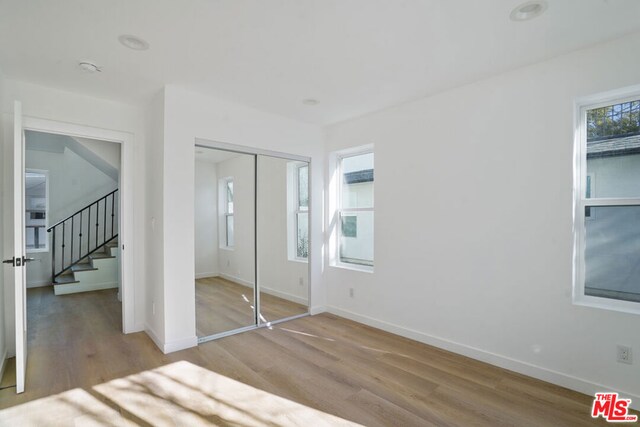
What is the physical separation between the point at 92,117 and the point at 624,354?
5.18 m

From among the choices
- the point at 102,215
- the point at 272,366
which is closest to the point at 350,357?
the point at 272,366

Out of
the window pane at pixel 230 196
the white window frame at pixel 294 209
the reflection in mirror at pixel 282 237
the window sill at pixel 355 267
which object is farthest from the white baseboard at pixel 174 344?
the window sill at pixel 355 267

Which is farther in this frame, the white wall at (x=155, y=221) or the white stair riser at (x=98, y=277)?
the white stair riser at (x=98, y=277)

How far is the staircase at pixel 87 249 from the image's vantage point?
595 centimetres

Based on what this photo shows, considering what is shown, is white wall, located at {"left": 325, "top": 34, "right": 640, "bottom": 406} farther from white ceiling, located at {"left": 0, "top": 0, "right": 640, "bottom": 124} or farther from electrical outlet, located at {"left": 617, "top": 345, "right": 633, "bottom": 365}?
white ceiling, located at {"left": 0, "top": 0, "right": 640, "bottom": 124}

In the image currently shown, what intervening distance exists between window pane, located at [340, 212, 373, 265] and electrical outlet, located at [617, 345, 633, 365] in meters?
2.38

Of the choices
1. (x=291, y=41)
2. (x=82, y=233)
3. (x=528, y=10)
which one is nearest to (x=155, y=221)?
(x=291, y=41)

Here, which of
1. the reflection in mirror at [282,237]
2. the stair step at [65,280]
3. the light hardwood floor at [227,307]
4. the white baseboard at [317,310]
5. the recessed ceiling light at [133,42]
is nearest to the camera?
the recessed ceiling light at [133,42]

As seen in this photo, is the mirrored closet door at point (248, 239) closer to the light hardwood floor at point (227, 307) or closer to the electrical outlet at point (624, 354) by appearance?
the light hardwood floor at point (227, 307)

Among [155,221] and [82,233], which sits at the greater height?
[155,221]

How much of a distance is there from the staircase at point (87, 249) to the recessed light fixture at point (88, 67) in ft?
13.9

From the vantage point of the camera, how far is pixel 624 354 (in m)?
2.25

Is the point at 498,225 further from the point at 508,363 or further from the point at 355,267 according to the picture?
the point at 355,267

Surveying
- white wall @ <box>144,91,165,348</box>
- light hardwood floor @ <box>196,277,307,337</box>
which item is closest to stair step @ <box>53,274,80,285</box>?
white wall @ <box>144,91,165,348</box>
